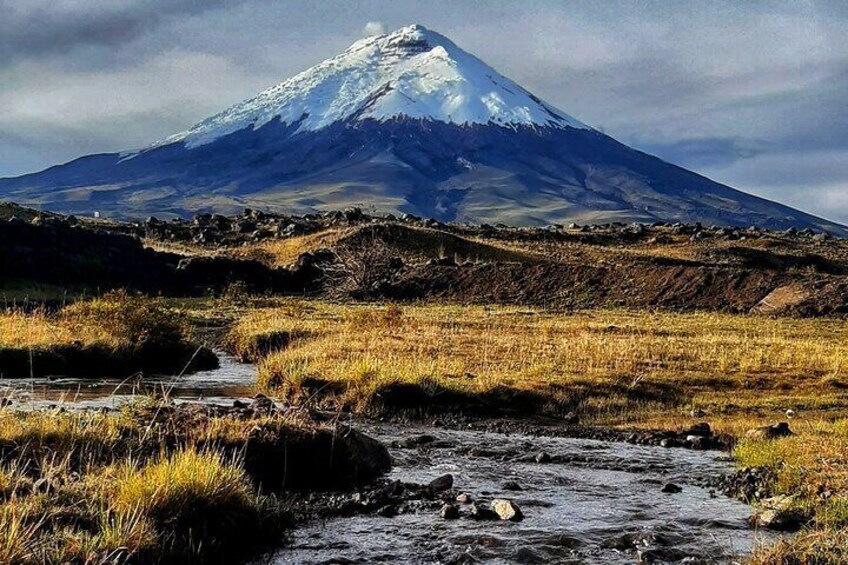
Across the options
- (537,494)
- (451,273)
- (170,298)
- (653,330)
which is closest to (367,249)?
(451,273)

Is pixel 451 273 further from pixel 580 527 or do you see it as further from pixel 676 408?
pixel 580 527

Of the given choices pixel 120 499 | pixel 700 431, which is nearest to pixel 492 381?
pixel 700 431

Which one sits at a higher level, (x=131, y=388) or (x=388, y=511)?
(x=388, y=511)

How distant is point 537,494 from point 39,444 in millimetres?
7889

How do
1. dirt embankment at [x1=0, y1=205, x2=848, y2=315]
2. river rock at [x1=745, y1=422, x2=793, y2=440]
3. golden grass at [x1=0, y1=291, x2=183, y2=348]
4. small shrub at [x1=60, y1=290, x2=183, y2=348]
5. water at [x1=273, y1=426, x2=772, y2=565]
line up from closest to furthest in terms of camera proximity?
water at [x1=273, y1=426, x2=772, y2=565]
river rock at [x1=745, y1=422, x2=793, y2=440]
golden grass at [x1=0, y1=291, x2=183, y2=348]
small shrub at [x1=60, y1=290, x2=183, y2=348]
dirt embankment at [x1=0, y1=205, x2=848, y2=315]

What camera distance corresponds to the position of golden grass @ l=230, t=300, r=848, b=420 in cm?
2400

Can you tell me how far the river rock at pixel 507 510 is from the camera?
13.1 metres

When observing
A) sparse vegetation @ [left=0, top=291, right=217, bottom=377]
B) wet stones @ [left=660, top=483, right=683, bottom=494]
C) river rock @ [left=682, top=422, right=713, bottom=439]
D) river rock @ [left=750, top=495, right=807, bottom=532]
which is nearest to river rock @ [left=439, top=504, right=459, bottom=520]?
wet stones @ [left=660, top=483, right=683, bottom=494]

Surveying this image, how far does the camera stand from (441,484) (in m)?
14.8

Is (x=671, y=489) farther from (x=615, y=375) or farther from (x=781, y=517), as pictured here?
(x=615, y=375)

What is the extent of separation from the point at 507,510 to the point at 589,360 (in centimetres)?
1558

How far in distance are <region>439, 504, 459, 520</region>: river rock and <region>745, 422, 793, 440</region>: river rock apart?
27.7ft

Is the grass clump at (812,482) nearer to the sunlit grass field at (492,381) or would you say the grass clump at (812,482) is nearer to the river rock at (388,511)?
the sunlit grass field at (492,381)

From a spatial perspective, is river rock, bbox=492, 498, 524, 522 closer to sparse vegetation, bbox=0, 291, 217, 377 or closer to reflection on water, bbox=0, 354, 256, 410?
reflection on water, bbox=0, 354, 256, 410
